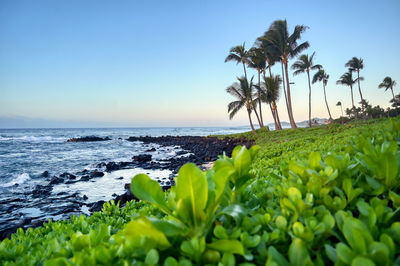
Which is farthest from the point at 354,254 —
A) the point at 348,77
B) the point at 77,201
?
the point at 348,77

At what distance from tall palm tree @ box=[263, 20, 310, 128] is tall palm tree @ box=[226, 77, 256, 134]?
546 centimetres

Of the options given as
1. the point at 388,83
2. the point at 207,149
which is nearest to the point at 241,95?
the point at 207,149

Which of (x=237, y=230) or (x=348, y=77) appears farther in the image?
(x=348, y=77)

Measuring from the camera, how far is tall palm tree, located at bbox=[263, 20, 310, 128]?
71.7ft

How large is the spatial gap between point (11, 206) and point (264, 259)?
30.2 ft

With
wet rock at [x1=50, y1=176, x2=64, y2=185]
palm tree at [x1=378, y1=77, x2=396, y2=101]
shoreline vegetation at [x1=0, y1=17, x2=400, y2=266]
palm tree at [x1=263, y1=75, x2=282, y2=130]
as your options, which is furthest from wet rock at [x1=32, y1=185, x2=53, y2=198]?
palm tree at [x1=378, y1=77, x2=396, y2=101]

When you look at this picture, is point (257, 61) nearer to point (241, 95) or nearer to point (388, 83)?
point (241, 95)

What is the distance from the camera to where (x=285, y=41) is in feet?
71.9

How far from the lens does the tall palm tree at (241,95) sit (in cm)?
2714

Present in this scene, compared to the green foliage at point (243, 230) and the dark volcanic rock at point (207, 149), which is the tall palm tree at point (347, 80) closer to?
the dark volcanic rock at point (207, 149)

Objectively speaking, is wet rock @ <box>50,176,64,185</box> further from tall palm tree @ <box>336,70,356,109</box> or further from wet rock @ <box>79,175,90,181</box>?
tall palm tree @ <box>336,70,356,109</box>

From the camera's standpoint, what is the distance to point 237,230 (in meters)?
0.75

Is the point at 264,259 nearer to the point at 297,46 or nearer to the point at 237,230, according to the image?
the point at 237,230

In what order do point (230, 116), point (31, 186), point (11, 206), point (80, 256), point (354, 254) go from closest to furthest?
point (354, 254)
point (80, 256)
point (11, 206)
point (31, 186)
point (230, 116)
